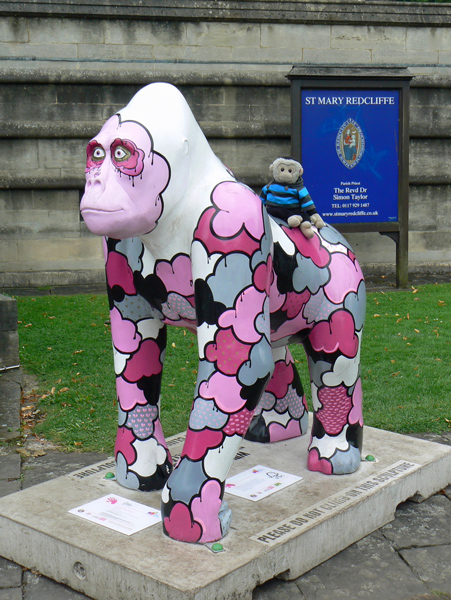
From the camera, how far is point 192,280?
9.06ft

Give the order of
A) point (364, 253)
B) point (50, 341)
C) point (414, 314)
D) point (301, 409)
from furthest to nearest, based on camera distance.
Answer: point (364, 253) → point (414, 314) → point (50, 341) → point (301, 409)

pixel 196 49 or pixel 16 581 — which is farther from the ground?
pixel 196 49

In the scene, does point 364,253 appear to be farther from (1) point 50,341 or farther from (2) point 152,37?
(1) point 50,341

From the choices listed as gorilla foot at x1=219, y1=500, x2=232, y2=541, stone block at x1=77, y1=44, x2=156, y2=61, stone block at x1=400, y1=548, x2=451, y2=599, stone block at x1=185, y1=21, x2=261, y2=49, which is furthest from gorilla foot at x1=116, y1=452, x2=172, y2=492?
stone block at x1=185, y1=21, x2=261, y2=49

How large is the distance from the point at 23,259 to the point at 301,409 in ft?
22.6

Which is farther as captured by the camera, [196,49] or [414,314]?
[196,49]

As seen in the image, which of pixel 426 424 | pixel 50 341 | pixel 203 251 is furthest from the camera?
pixel 50 341

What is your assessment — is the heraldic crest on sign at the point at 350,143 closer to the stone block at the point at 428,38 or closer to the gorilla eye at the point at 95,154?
the stone block at the point at 428,38

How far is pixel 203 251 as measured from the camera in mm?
2660

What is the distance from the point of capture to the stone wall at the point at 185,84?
387 inches

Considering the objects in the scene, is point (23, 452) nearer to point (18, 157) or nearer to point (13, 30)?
point (18, 157)

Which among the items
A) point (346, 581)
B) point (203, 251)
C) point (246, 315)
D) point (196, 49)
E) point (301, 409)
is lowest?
point (346, 581)

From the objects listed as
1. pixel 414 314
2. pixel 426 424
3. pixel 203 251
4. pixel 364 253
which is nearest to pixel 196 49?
pixel 364 253

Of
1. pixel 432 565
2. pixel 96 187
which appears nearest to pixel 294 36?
pixel 96 187
